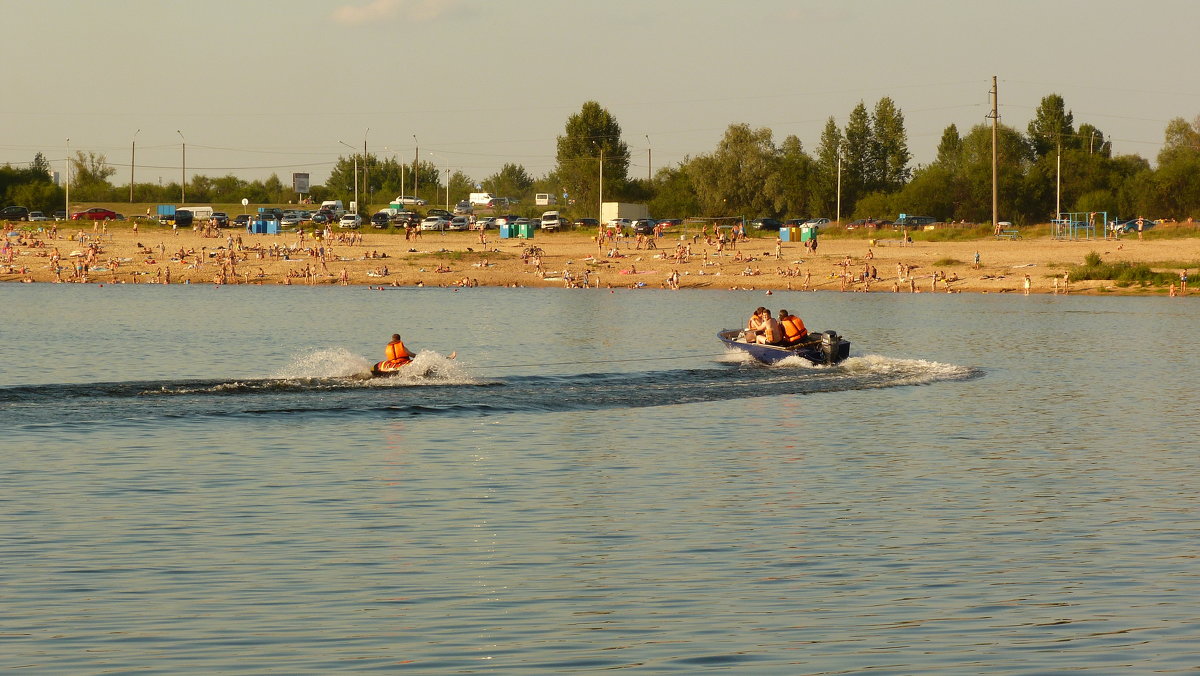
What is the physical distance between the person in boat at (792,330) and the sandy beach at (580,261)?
37.6m

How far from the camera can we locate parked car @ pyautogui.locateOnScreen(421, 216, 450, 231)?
102113 mm

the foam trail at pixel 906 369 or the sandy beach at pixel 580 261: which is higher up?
the sandy beach at pixel 580 261

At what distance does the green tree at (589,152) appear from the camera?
14262 cm

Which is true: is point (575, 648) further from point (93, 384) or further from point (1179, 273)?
point (1179, 273)

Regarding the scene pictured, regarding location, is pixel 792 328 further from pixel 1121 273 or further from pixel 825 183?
pixel 825 183

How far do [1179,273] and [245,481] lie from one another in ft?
205

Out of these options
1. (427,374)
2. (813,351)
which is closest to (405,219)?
(813,351)

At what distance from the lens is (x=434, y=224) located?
338 feet

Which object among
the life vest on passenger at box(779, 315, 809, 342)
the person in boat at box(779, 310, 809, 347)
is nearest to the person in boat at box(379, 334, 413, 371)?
the person in boat at box(779, 310, 809, 347)

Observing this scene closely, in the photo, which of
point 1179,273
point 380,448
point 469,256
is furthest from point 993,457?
point 469,256

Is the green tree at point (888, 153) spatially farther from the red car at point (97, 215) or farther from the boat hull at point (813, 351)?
the boat hull at point (813, 351)

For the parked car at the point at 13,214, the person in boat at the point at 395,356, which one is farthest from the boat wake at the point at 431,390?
the parked car at the point at 13,214

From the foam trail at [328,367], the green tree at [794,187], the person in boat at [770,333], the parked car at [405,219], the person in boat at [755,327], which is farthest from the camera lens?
the green tree at [794,187]

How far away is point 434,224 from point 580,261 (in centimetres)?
2213
